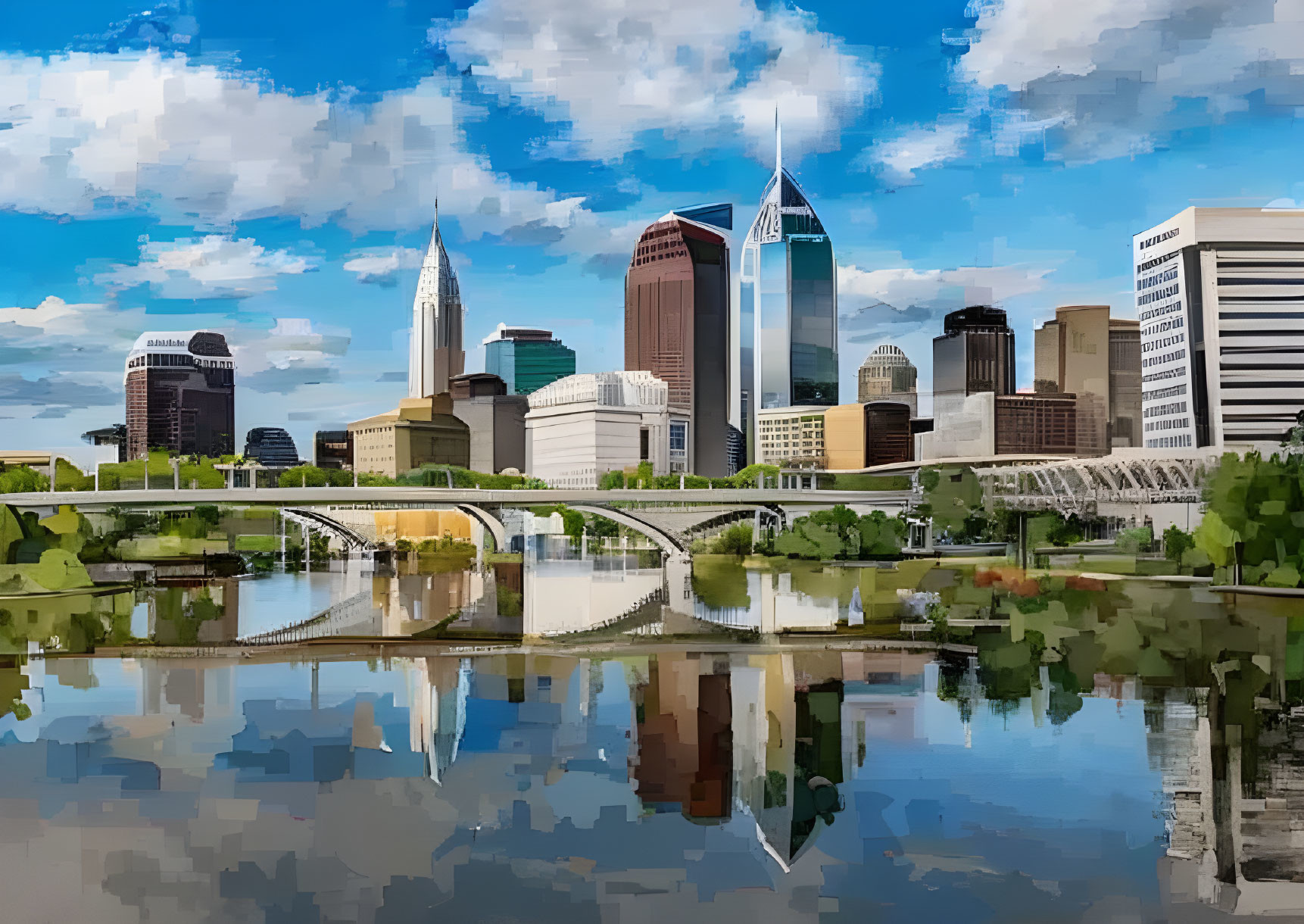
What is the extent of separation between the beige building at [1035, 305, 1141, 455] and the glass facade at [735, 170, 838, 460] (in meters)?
27.9

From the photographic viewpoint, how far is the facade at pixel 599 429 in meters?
126

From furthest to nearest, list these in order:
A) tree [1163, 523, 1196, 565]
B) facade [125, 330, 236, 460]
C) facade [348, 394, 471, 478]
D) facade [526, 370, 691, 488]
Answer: facade [348, 394, 471, 478] → facade [526, 370, 691, 488] → facade [125, 330, 236, 460] → tree [1163, 523, 1196, 565]

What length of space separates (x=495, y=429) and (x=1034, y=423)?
6136 cm

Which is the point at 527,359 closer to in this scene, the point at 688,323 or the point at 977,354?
the point at 688,323

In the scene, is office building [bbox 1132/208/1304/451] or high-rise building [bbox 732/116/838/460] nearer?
office building [bbox 1132/208/1304/451]

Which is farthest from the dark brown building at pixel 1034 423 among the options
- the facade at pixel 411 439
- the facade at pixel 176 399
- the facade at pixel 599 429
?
the facade at pixel 176 399

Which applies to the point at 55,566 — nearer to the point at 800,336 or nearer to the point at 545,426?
the point at 545,426

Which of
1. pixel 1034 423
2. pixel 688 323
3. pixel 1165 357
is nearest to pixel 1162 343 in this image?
pixel 1165 357

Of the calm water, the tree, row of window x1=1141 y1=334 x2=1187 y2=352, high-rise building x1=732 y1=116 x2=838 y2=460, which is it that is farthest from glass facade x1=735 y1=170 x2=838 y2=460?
the calm water

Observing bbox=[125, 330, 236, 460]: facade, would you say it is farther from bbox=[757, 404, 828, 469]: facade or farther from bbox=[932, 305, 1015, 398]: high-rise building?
bbox=[932, 305, 1015, 398]: high-rise building

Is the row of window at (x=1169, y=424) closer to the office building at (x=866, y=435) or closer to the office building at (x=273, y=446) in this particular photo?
the office building at (x=866, y=435)

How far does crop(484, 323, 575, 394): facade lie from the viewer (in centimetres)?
17100

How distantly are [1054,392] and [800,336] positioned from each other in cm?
3234

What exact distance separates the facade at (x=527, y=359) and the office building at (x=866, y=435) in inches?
1711
